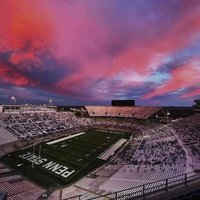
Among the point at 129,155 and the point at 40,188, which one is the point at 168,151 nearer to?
the point at 129,155

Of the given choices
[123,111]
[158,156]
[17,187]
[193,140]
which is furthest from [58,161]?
[123,111]

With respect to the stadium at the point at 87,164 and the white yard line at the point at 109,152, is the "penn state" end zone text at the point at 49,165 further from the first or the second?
the white yard line at the point at 109,152

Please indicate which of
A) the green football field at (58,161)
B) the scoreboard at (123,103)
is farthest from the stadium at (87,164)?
the scoreboard at (123,103)

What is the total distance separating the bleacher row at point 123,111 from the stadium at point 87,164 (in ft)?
90.8

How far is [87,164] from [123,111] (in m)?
58.9

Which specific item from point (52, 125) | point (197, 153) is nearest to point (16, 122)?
point (52, 125)

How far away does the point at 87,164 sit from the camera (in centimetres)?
3756

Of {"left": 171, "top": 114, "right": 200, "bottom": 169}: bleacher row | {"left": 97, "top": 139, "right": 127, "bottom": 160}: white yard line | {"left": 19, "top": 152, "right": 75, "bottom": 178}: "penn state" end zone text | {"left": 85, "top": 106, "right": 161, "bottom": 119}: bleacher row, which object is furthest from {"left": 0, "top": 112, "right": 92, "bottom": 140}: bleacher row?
{"left": 171, "top": 114, "right": 200, "bottom": 169}: bleacher row

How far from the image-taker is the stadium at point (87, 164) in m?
24.0

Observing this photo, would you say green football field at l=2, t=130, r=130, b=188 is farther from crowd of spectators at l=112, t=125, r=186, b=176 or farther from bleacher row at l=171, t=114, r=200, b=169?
bleacher row at l=171, t=114, r=200, b=169

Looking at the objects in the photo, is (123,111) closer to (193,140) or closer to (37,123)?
(37,123)

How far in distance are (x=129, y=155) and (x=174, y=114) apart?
53.9 meters

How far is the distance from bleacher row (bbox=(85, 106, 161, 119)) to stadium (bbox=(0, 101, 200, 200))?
27.7 m

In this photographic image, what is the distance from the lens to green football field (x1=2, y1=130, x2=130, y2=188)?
3116cm
